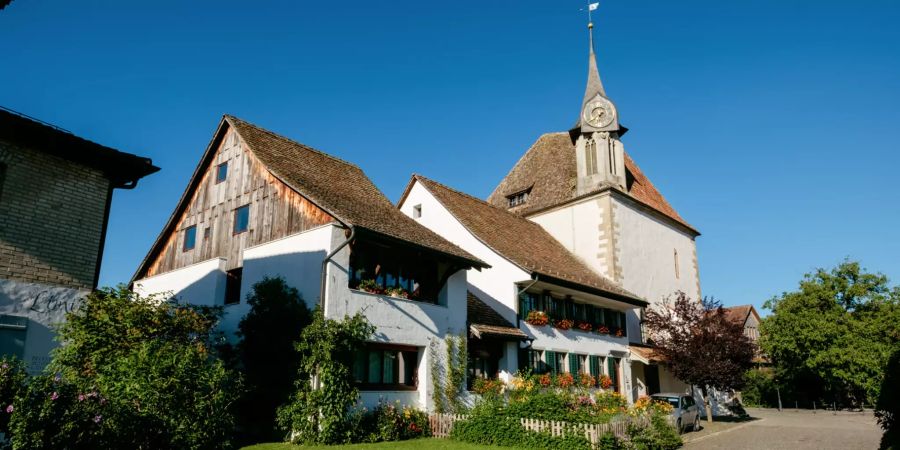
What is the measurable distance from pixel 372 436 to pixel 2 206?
32.8 ft

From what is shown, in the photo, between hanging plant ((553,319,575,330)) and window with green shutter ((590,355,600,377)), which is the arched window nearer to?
window with green shutter ((590,355,600,377))

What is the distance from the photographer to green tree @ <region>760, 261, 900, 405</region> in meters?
39.3

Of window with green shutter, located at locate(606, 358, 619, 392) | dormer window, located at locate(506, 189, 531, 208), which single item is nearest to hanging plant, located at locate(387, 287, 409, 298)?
window with green shutter, located at locate(606, 358, 619, 392)

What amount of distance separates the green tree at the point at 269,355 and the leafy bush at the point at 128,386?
0.75 meters

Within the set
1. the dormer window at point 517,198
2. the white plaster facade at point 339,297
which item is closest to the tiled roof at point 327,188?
the white plaster facade at point 339,297

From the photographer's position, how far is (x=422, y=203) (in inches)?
1086

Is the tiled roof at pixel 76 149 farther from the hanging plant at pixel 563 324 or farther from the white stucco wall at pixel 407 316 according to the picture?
the hanging plant at pixel 563 324

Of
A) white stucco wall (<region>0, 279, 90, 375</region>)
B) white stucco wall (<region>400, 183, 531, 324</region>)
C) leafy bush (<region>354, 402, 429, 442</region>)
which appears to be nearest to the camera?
white stucco wall (<region>0, 279, 90, 375</region>)

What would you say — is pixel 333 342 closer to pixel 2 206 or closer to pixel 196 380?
pixel 196 380

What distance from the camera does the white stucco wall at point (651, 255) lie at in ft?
108

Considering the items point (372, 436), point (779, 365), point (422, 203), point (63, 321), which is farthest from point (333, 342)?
point (779, 365)

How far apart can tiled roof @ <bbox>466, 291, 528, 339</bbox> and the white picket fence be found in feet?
12.5

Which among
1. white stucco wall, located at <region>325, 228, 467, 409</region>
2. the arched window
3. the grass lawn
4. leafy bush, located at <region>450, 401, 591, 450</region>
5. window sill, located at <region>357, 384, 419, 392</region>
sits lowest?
the grass lawn

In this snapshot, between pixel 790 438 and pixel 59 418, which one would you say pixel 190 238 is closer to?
pixel 59 418
